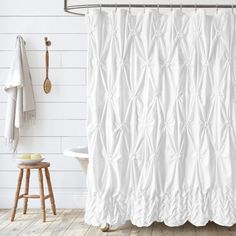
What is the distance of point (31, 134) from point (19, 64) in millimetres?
716

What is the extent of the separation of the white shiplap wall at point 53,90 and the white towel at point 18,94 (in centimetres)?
12

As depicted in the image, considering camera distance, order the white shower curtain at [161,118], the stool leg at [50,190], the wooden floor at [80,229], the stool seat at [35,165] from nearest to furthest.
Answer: the white shower curtain at [161,118] → the wooden floor at [80,229] → the stool seat at [35,165] → the stool leg at [50,190]

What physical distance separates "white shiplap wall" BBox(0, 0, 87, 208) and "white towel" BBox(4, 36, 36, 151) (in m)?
0.12

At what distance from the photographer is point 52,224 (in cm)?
523

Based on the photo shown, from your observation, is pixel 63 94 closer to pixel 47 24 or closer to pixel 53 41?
pixel 53 41

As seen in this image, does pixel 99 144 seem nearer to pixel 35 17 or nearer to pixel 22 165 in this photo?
pixel 22 165

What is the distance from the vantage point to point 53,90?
5848mm

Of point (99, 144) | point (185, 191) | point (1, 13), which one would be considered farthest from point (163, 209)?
point (1, 13)

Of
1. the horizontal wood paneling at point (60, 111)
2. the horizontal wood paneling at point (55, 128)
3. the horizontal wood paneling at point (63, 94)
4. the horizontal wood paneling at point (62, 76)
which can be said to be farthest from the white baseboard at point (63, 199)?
the horizontal wood paneling at point (62, 76)

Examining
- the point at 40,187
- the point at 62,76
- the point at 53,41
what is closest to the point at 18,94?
the point at 62,76

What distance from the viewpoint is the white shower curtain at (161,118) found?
180 inches

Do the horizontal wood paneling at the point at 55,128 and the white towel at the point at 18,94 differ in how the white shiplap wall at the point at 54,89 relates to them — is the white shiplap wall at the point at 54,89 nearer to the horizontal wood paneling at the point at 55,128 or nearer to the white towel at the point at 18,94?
the horizontal wood paneling at the point at 55,128

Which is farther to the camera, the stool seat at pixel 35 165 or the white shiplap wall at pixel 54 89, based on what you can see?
the white shiplap wall at pixel 54 89

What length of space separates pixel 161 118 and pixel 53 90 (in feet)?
5.26
